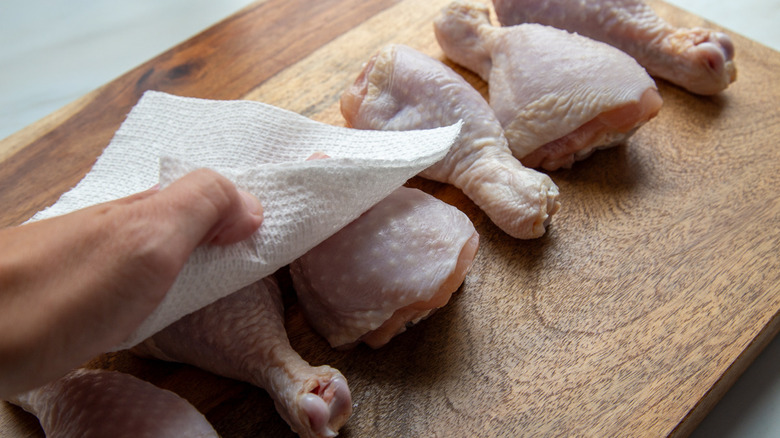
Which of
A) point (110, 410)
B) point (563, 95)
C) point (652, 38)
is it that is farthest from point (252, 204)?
point (652, 38)

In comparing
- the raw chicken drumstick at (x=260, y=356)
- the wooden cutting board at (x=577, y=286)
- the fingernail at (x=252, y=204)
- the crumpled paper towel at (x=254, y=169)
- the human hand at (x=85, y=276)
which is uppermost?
the human hand at (x=85, y=276)

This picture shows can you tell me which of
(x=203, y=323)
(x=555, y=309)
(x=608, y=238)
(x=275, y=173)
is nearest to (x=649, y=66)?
(x=608, y=238)

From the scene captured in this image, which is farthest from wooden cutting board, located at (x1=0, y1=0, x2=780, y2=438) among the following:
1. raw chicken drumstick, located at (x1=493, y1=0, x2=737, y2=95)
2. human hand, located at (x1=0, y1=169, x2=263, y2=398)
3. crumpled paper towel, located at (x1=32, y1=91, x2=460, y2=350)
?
human hand, located at (x1=0, y1=169, x2=263, y2=398)

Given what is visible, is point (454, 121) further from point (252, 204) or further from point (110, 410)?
point (110, 410)

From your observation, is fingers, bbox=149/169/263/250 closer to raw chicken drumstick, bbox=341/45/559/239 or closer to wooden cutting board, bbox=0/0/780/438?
wooden cutting board, bbox=0/0/780/438

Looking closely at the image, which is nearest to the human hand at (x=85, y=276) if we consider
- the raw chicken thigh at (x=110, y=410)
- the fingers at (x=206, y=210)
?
the fingers at (x=206, y=210)

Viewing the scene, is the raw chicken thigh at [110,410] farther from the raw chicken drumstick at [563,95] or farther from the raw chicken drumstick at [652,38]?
the raw chicken drumstick at [652,38]
